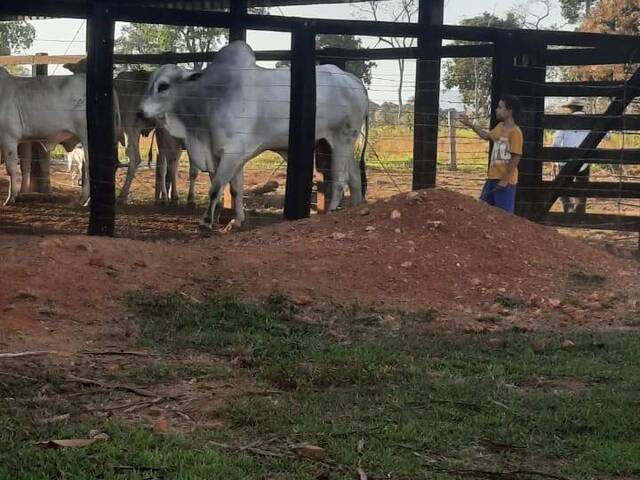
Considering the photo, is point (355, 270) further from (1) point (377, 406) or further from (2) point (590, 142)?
(2) point (590, 142)

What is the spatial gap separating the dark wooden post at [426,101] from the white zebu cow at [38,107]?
502 centimetres

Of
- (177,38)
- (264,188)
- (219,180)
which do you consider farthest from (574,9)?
(219,180)

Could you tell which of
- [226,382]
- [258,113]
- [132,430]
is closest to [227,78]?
[258,113]

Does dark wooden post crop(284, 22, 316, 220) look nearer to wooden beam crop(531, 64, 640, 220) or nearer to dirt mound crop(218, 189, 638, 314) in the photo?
dirt mound crop(218, 189, 638, 314)

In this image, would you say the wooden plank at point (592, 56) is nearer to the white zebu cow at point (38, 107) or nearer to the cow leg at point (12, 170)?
the white zebu cow at point (38, 107)

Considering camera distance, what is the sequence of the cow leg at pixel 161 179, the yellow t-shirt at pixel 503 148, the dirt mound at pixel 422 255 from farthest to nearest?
the cow leg at pixel 161 179
the yellow t-shirt at pixel 503 148
the dirt mound at pixel 422 255

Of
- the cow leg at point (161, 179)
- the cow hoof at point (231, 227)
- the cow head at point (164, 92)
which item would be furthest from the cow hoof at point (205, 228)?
the cow leg at point (161, 179)

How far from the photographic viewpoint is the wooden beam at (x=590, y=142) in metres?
11.0

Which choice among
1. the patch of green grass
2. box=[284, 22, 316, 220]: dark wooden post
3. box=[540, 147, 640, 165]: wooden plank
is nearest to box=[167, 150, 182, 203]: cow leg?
box=[284, 22, 316, 220]: dark wooden post

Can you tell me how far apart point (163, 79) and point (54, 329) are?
5924 mm

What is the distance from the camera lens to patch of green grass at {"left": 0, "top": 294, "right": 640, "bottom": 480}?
404 centimetres

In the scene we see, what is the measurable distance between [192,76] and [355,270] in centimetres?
451

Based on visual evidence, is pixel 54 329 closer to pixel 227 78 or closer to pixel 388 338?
pixel 388 338

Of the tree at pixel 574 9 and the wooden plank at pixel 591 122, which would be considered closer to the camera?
the wooden plank at pixel 591 122
